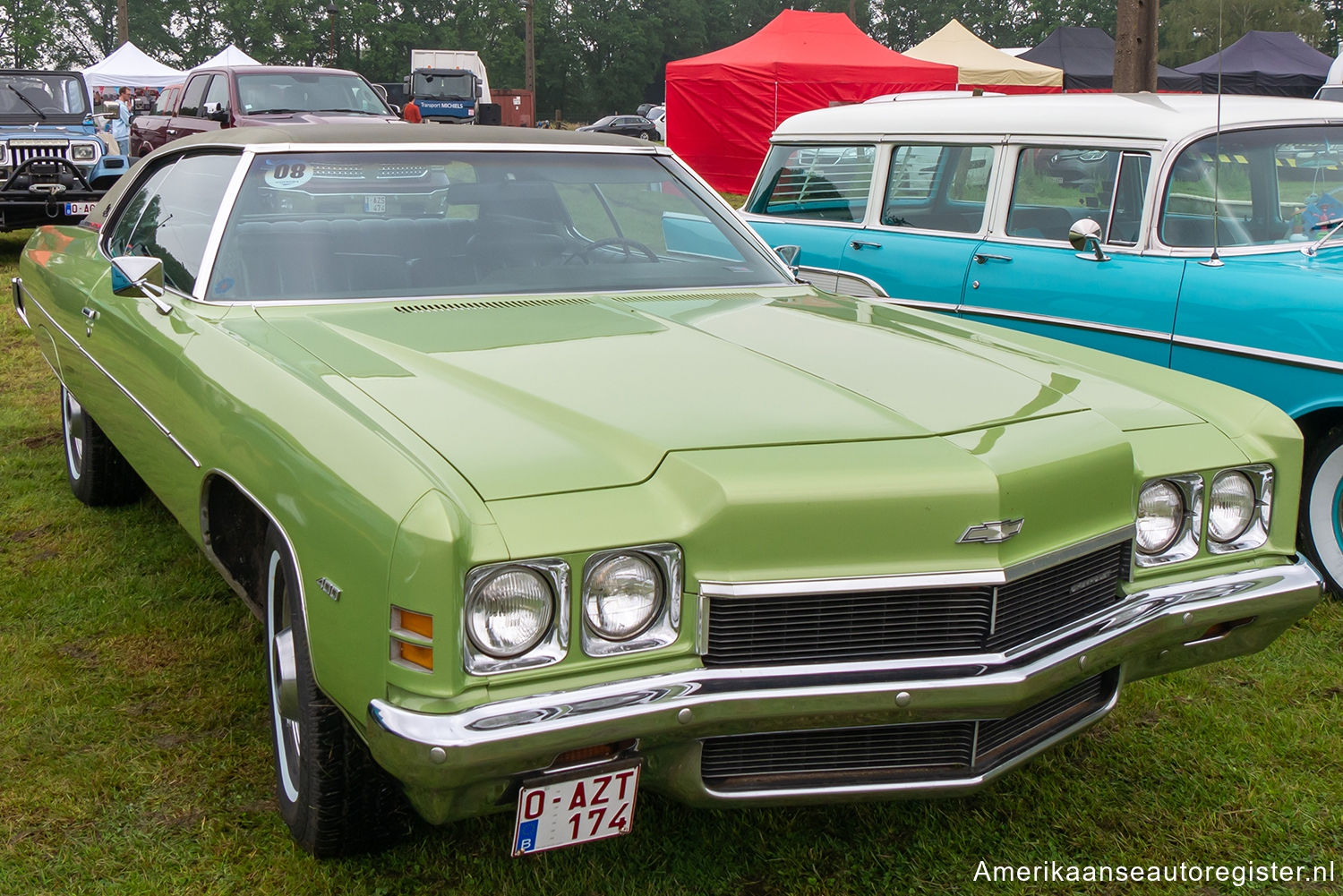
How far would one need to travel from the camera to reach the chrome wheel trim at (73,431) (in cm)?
452

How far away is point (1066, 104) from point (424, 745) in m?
4.49

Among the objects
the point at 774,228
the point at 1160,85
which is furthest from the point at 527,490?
the point at 1160,85

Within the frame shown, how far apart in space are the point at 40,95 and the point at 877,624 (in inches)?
523

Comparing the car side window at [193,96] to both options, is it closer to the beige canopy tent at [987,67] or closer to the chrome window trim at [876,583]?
the chrome window trim at [876,583]

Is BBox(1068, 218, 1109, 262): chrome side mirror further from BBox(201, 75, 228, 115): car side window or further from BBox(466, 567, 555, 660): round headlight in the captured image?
BBox(201, 75, 228, 115): car side window

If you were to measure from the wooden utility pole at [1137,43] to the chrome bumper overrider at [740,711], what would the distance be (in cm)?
656

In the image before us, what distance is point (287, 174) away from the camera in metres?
3.27

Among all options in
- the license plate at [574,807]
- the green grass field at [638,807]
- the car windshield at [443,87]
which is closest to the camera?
the license plate at [574,807]

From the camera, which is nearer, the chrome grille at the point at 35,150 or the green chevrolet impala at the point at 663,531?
the green chevrolet impala at the point at 663,531

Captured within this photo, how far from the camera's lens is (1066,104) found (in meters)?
5.16

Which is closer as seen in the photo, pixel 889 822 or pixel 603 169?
pixel 889 822

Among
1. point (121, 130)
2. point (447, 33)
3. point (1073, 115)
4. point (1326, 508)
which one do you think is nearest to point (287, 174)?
point (1073, 115)

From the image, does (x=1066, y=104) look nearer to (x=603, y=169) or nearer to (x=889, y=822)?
(x=603, y=169)

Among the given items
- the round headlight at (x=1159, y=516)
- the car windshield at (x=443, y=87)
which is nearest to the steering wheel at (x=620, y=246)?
→ the round headlight at (x=1159, y=516)
